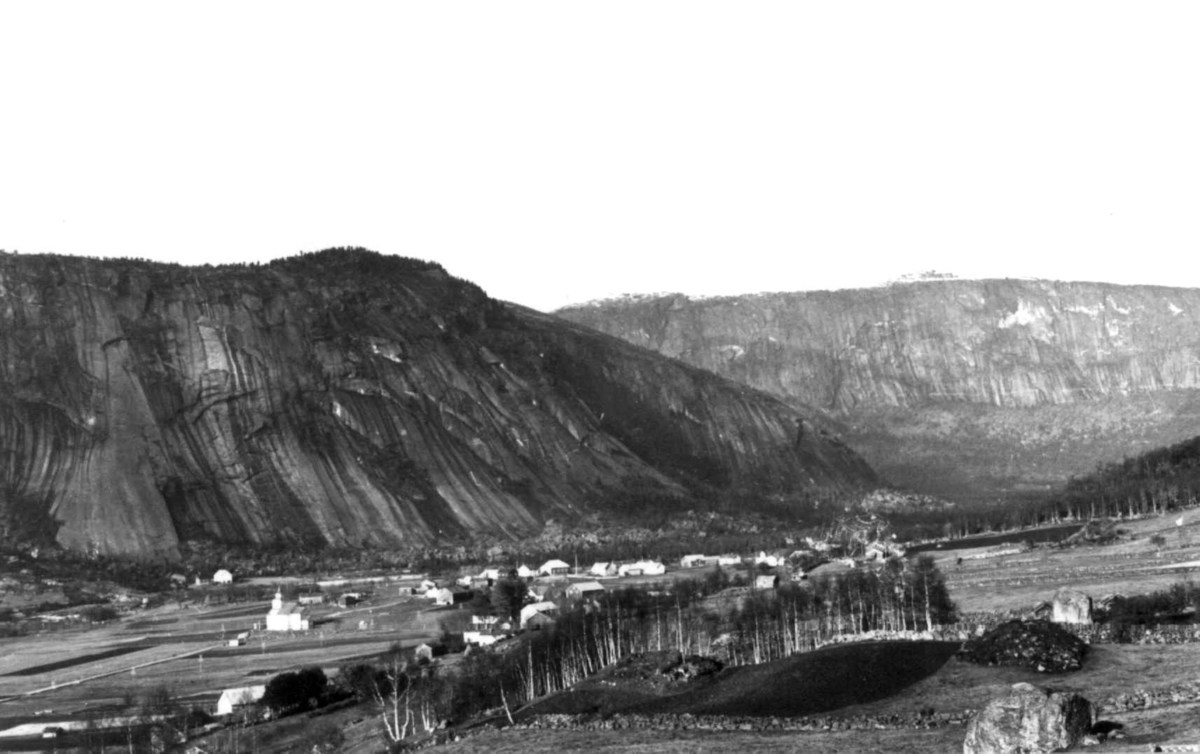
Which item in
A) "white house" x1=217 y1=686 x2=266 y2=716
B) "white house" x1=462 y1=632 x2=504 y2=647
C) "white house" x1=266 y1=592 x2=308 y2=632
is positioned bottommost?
"white house" x1=217 y1=686 x2=266 y2=716

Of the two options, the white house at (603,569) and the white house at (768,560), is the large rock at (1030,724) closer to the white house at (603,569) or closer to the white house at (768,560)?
the white house at (768,560)

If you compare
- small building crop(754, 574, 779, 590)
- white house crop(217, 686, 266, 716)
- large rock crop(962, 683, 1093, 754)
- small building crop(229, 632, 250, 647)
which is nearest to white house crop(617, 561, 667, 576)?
small building crop(754, 574, 779, 590)

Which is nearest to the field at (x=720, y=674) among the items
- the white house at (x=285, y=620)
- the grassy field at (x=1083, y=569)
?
the grassy field at (x=1083, y=569)

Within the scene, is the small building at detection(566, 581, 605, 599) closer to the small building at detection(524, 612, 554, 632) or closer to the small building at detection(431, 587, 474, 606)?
the small building at detection(524, 612, 554, 632)

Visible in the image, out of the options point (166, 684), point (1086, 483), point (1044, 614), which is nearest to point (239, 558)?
point (166, 684)

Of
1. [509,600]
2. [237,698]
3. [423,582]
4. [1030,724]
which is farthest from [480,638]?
[1030,724]
